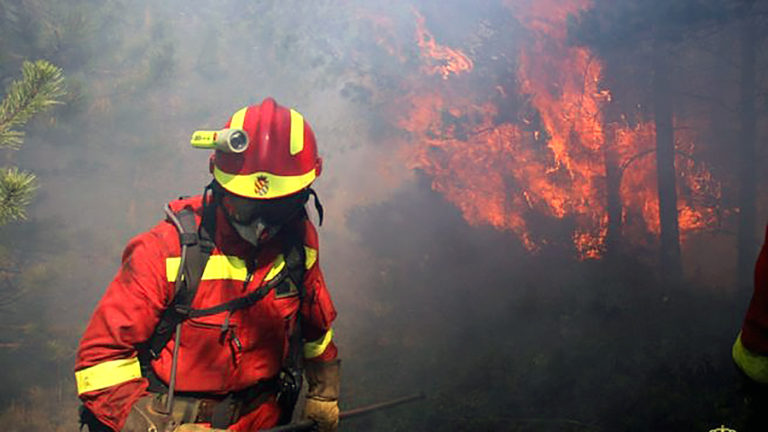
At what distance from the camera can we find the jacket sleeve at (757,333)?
5.48 feet

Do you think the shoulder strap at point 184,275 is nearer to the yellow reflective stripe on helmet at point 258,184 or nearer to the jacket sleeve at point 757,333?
the yellow reflective stripe on helmet at point 258,184

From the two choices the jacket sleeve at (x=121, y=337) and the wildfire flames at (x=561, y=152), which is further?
the wildfire flames at (x=561, y=152)

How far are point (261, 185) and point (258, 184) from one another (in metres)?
0.01

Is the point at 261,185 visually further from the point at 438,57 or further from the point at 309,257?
the point at 438,57

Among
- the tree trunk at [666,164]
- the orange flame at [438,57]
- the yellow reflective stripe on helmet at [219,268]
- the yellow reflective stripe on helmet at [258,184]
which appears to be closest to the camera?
the yellow reflective stripe on helmet at [219,268]

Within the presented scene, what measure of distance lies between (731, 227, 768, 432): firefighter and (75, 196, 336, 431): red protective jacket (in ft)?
6.39

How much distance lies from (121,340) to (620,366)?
588cm

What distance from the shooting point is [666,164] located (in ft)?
26.4

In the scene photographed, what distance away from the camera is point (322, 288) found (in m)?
2.89

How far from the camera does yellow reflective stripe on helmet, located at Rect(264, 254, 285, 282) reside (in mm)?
2535

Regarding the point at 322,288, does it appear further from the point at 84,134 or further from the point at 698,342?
the point at 84,134

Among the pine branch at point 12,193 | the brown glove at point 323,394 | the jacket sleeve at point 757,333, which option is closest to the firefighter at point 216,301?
the brown glove at point 323,394

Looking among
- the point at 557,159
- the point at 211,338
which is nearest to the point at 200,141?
the point at 211,338

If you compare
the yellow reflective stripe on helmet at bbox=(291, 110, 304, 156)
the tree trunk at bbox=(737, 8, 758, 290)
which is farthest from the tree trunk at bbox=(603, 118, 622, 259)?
the yellow reflective stripe on helmet at bbox=(291, 110, 304, 156)
